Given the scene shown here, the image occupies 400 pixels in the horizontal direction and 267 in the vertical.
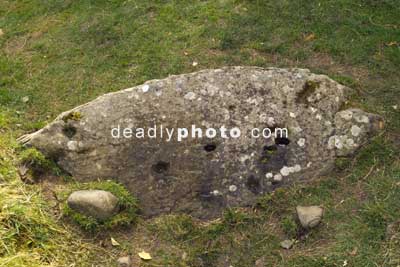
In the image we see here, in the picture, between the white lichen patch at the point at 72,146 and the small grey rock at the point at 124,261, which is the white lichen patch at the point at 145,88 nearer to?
the white lichen patch at the point at 72,146

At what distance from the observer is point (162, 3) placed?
7801 millimetres

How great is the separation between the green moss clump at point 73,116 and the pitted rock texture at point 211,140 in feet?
0.04

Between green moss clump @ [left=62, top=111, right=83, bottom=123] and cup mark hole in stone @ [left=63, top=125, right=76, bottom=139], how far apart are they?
2.9 inches

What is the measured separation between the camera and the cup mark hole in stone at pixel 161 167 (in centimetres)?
523

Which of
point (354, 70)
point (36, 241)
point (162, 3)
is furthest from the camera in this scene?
point (162, 3)

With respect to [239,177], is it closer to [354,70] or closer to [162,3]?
[354,70]

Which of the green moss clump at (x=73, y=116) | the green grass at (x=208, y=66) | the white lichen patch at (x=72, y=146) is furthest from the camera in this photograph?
the green moss clump at (x=73, y=116)

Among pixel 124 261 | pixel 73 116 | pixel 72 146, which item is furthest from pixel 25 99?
pixel 124 261

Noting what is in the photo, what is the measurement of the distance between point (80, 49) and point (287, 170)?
349 centimetres

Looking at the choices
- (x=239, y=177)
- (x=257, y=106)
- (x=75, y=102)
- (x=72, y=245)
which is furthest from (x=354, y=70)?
(x=72, y=245)

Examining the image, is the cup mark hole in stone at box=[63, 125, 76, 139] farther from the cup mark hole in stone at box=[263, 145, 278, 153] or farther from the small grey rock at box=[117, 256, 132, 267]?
the cup mark hole in stone at box=[263, 145, 278, 153]

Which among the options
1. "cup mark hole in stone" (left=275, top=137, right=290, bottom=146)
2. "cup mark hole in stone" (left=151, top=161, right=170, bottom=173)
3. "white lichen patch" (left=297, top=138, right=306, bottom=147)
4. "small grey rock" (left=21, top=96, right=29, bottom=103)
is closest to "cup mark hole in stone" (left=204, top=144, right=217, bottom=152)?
"cup mark hole in stone" (left=151, top=161, right=170, bottom=173)

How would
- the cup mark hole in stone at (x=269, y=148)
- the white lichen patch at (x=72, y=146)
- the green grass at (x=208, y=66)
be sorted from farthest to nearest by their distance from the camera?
the white lichen patch at (x=72, y=146), the cup mark hole in stone at (x=269, y=148), the green grass at (x=208, y=66)

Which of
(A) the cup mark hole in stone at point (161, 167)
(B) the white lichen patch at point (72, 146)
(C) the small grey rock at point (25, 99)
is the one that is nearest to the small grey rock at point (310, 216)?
(A) the cup mark hole in stone at point (161, 167)
